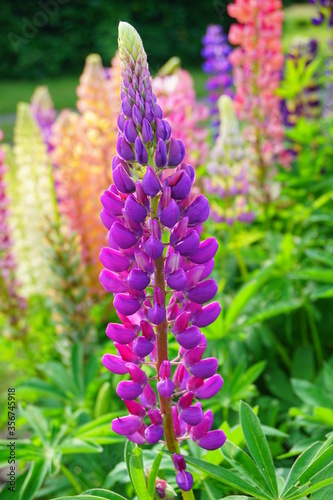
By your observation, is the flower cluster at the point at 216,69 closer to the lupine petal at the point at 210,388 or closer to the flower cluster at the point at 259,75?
the flower cluster at the point at 259,75

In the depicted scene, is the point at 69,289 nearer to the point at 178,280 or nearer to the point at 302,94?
the point at 178,280

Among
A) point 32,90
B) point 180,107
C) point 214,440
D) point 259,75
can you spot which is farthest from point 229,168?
point 32,90

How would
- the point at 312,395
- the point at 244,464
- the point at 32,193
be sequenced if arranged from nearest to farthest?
the point at 244,464 → the point at 312,395 → the point at 32,193

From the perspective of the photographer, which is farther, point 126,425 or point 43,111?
point 43,111

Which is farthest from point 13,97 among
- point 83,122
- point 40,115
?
point 83,122

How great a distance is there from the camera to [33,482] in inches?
58.5

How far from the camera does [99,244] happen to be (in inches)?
114

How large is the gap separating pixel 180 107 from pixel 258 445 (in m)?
1.98

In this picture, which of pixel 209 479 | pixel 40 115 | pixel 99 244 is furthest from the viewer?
pixel 40 115

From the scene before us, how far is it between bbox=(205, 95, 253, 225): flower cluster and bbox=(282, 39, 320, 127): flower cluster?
0.81m

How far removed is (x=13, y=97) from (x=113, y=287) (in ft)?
40.9

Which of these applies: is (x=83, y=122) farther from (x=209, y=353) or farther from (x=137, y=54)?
(x=137, y=54)

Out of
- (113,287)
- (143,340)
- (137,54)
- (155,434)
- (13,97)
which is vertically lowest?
(155,434)

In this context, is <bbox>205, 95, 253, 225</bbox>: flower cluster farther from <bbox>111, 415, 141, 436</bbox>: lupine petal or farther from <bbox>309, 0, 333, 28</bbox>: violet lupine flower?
<bbox>111, 415, 141, 436</bbox>: lupine petal
